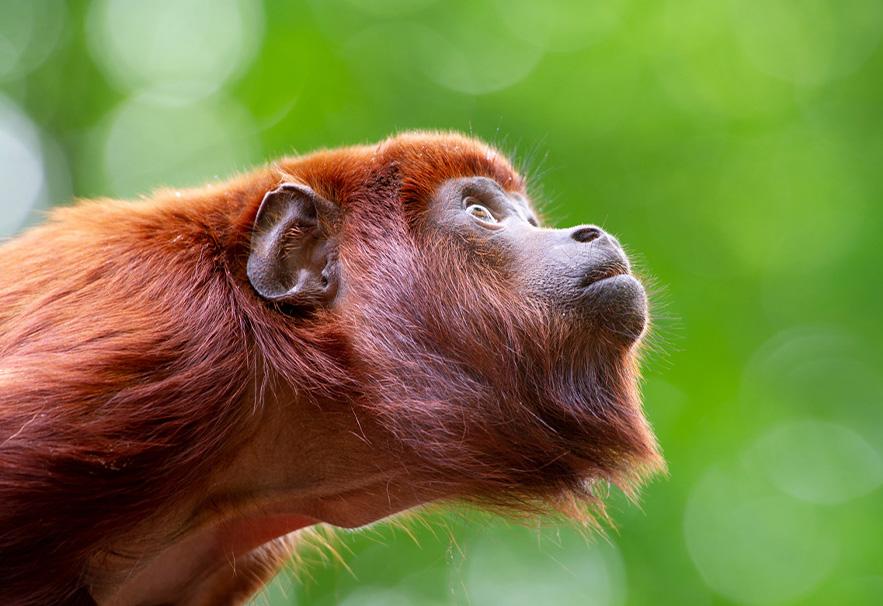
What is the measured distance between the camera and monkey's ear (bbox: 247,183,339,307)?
3041 mm

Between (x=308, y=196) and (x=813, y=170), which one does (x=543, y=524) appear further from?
(x=813, y=170)

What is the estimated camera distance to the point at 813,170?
6871 millimetres

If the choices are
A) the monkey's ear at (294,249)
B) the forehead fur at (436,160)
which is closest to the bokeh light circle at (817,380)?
the forehead fur at (436,160)

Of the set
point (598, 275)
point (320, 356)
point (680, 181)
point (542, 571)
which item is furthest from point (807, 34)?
point (320, 356)

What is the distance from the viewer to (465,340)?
3068 mm

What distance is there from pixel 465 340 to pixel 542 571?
175 inches

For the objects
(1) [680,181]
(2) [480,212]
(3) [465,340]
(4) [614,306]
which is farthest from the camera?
(1) [680,181]

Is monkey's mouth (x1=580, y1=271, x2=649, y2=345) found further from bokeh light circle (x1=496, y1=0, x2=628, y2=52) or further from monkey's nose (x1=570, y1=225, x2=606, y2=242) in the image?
bokeh light circle (x1=496, y1=0, x2=628, y2=52)

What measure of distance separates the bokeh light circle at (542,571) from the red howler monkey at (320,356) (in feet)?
10.9

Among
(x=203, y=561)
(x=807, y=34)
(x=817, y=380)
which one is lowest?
(x=817, y=380)

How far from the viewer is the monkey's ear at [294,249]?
304cm

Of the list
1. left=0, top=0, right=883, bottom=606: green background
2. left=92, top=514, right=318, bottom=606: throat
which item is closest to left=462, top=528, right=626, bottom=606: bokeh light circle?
left=0, top=0, right=883, bottom=606: green background

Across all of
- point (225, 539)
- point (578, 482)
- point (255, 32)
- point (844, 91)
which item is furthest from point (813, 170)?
point (225, 539)

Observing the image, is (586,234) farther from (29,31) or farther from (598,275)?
(29,31)
